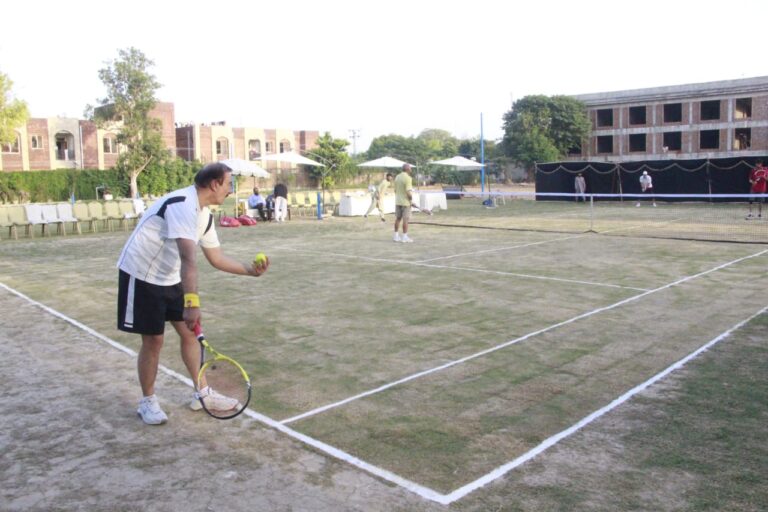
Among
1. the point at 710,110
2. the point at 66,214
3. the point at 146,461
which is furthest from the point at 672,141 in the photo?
the point at 146,461

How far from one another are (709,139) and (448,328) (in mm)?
60567

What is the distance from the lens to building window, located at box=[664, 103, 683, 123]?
60156 millimetres

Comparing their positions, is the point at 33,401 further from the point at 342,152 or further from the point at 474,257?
the point at 342,152

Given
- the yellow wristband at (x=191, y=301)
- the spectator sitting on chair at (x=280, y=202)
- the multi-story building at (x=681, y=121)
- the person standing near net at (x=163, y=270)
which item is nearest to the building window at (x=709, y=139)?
the multi-story building at (x=681, y=121)

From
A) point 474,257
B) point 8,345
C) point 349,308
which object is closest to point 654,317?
point 349,308

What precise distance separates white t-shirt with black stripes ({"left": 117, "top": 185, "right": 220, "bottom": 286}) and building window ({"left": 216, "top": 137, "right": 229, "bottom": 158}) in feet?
249

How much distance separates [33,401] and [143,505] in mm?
2330

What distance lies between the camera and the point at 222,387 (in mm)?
4875

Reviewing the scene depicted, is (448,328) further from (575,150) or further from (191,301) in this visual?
(575,150)

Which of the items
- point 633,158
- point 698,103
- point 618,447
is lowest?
point 618,447

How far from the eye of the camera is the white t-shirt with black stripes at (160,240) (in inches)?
183

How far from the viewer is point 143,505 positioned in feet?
12.1

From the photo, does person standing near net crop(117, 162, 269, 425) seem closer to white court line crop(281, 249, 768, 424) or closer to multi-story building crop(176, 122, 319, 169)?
white court line crop(281, 249, 768, 424)

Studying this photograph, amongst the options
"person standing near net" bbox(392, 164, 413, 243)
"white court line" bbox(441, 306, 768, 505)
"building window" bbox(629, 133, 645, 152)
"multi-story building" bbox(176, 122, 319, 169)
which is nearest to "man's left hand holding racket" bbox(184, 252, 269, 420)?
"white court line" bbox(441, 306, 768, 505)
